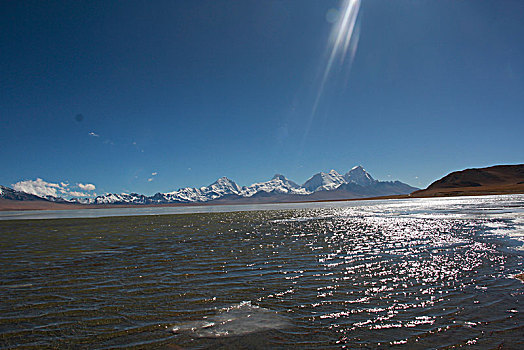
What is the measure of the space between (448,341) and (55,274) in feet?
52.8

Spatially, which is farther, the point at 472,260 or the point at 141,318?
the point at 472,260

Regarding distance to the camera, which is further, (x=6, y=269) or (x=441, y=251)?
(x=441, y=251)

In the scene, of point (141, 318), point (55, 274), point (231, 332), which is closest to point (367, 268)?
point (231, 332)

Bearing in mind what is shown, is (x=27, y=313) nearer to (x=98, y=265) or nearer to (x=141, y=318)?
(x=141, y=318)

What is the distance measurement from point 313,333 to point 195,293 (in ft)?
17.1

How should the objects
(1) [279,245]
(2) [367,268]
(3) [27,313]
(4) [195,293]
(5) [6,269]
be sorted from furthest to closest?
1. (1) [279,245]
2. (5) [6,269]
3. (2) [367,268]
4. (4) [195,293]
5. (3) [27,313]

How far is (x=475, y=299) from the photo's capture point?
31.6ft

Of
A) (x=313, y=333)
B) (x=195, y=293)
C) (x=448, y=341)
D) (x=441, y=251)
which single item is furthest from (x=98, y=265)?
(x=441, y=251)

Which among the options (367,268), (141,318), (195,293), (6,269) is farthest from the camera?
(6,269)

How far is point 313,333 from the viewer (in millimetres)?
7551

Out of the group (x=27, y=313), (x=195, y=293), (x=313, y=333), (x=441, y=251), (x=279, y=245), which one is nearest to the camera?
(x=313, y=333)

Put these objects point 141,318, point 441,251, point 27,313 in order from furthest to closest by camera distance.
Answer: point 441,251, point 27,313, point 141,318

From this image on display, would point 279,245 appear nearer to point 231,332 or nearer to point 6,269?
point 231,332

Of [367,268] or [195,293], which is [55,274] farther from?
[367,268]
